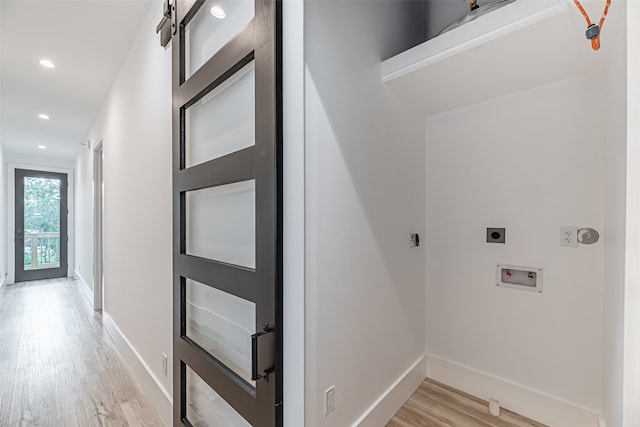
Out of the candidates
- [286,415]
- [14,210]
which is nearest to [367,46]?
[286,415]

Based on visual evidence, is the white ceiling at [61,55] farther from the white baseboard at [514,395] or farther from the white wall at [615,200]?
the white baseboard at [514,395]

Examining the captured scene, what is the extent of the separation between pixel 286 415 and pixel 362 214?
2.91 feet

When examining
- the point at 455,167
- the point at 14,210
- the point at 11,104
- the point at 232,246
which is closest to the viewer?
the point at 232,246

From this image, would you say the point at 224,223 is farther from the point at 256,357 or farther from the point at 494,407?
the point at 494,407

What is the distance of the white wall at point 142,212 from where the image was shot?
5.88 ft

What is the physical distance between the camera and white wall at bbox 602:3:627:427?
3.12 ft

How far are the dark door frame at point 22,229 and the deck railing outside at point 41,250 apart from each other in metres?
0.07

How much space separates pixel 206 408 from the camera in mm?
1465

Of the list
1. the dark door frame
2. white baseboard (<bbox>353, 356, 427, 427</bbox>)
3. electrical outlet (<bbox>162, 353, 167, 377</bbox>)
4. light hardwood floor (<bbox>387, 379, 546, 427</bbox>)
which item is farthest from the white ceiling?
light hardwood floor (<bbox>387, 379, 546, 427</bbox>)

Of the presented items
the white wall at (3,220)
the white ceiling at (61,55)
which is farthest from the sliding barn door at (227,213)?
the white wall at (3,220)

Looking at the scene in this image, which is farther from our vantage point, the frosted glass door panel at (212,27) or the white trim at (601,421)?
the white trim at (601,421)

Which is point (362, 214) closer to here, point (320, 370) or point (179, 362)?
point (320, 370)

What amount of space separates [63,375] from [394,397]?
2487 millimetres

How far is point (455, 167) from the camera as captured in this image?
203 centimetres
